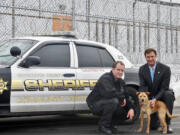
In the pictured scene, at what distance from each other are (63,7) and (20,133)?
4276 millimetres

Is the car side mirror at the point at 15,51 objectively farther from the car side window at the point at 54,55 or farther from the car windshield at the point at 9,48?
the car side window at the point at 54,55

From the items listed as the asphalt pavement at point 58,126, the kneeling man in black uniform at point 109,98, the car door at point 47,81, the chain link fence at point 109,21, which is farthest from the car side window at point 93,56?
the chain link fence at point 109,21

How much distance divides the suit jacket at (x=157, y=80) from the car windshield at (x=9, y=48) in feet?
6.38

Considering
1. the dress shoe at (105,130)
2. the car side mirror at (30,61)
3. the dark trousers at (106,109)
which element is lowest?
the dress shoe at (105,130)

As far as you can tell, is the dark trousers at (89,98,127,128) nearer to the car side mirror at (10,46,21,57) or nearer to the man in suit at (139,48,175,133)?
the man in suit at (139,48,175,133)

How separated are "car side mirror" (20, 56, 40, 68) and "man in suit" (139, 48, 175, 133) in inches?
72.0

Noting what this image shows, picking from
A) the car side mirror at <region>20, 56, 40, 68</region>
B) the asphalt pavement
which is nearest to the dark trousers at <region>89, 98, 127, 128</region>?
the asphalt pavement

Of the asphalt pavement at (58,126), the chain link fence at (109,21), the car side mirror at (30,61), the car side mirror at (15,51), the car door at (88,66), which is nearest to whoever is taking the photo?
the car side mirror at (15,51)

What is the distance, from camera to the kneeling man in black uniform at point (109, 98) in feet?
22.2

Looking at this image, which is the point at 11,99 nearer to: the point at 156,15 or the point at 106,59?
the point at 106,59

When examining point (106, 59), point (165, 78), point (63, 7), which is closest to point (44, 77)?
point (106, 59)

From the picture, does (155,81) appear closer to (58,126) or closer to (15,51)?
(58,126)

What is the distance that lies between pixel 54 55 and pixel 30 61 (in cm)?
65

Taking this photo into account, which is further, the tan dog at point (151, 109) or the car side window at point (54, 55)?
the car side window at point (54, 55)
